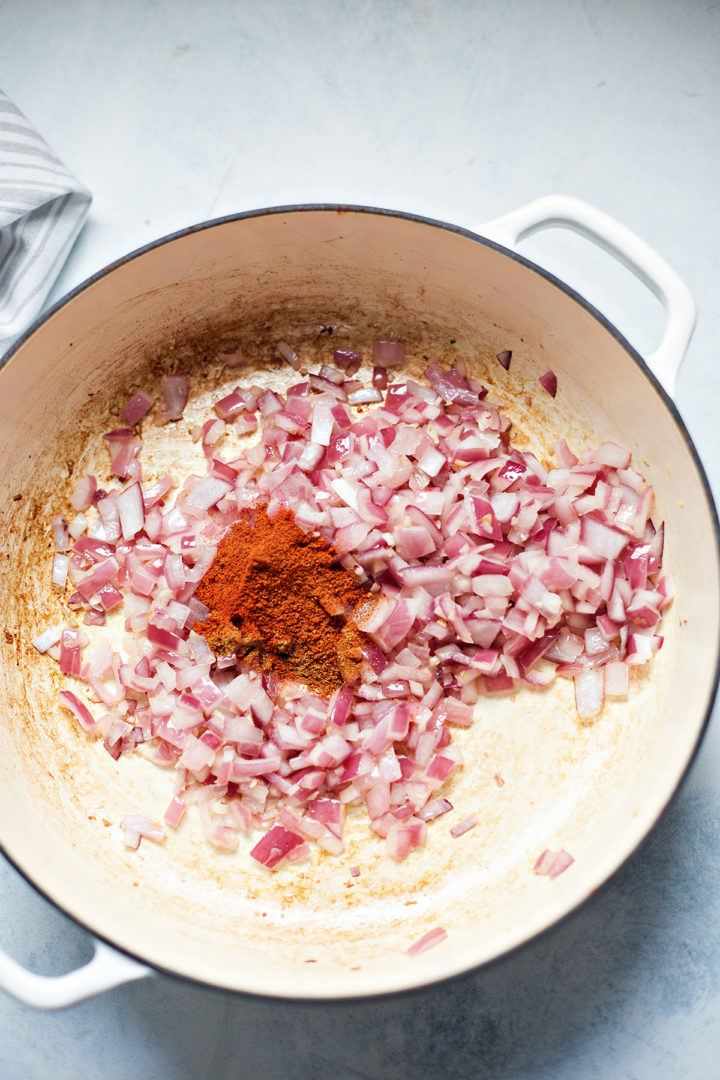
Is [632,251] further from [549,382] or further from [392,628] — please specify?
[392,628]

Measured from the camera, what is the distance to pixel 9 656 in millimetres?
1411

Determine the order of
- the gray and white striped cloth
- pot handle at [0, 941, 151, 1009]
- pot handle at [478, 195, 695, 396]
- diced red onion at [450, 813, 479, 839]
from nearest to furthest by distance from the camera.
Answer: pot handle at [0, 941, 151, 1009]
pot handle at [478, 195, 695, 396]
diced red onion at [450, 813, 479, 839]
the gray and white striped cloth

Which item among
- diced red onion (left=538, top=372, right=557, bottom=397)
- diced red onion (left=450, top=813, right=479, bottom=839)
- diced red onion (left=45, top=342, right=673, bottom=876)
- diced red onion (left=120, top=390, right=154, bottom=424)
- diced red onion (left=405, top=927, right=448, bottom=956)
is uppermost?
diced red onion (left=538, top=372, right=557, bottom=397)

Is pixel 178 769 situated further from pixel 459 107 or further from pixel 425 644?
pixel 459 107

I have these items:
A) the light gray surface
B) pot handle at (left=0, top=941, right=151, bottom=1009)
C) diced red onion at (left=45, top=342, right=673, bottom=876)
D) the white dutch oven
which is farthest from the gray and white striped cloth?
pot handle at (left=0, top=941, right=151, bottom=1009)

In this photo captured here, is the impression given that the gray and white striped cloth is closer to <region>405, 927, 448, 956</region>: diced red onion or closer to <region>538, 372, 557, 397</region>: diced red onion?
<region>538, 372, 557, 397</region>: diced red onion

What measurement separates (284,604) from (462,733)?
0.38m

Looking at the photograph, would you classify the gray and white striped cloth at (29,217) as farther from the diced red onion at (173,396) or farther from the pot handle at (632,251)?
the pot handle at (632,251)

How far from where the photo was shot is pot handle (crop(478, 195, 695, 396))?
1.23 meters

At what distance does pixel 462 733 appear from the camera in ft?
4.56

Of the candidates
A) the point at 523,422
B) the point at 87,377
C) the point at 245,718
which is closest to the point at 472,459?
the point at 523,422

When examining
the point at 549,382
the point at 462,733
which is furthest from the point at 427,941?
the point at 549,382

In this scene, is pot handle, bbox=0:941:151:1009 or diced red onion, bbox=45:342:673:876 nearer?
pot handle, bbox=0:941:151:1009

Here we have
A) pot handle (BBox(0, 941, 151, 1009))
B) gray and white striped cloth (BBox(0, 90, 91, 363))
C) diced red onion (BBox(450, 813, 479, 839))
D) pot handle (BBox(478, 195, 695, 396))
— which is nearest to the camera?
pot handle (BBox(0, 941, 151, 1009))
